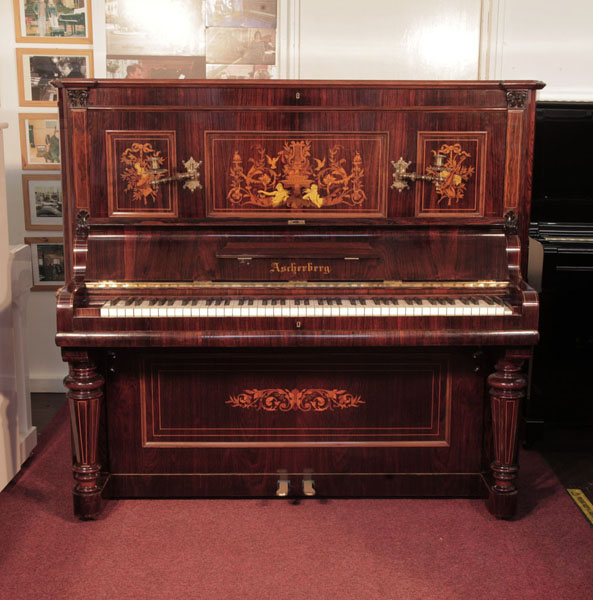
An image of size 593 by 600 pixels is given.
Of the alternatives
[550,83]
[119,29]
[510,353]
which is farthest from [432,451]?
[119,29]

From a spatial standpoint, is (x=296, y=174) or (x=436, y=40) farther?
(x=436, y=40)

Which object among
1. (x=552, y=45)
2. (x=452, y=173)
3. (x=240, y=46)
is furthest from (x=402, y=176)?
(x=552, y=45)

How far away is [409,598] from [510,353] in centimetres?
95

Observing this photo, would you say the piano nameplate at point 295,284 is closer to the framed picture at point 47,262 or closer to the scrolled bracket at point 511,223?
the scrolled bracket at point 511,223

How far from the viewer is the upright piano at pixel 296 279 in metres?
2.73

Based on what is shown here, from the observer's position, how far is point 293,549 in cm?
270

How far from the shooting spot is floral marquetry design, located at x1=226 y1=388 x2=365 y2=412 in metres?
2.99

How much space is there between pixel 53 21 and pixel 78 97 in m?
1.37

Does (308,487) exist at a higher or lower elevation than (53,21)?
lower

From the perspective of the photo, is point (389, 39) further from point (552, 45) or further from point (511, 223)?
point (511, 223)

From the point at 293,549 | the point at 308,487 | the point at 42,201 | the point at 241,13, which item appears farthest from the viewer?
the point at 42,201

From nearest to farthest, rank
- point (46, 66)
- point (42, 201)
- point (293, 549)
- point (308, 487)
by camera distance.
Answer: point (293, 549), point (308, 487), point (46, 66), point (42, 201)

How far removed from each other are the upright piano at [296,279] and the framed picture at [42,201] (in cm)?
128

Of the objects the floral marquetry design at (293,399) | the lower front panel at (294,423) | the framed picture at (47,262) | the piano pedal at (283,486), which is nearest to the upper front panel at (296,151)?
the lower front panel at (294,423)
